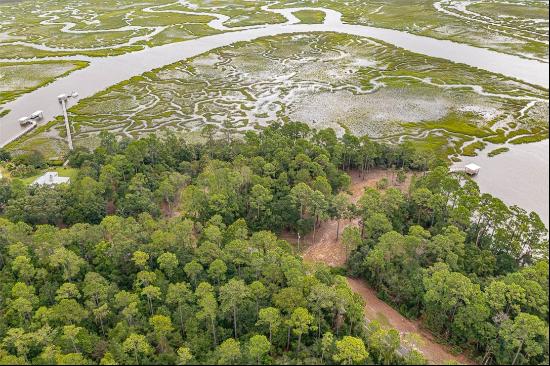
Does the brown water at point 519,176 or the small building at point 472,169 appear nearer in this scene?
the brown water at point 519,176

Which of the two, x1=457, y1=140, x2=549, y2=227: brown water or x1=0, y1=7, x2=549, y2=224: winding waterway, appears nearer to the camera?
x1=457, y1=140, x2=549, y2=227: brown water

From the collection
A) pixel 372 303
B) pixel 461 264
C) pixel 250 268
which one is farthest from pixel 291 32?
pixel 372 303

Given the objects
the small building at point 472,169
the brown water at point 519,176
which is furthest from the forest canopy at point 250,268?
the brown water at point 519,176

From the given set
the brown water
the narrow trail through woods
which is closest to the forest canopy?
the narrow trail through woods

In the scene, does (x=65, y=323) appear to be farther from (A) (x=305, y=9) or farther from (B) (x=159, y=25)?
(A) (x=305, y=9)

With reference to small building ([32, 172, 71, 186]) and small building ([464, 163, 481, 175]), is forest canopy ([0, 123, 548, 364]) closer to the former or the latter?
small building ([32, 172, 71, 186])

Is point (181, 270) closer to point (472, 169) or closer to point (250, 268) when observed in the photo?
point (250, 268)

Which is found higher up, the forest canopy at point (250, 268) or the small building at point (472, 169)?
the forest canopy at point (250, 268)

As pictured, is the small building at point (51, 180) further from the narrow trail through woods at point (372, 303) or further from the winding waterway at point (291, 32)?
the narrow trail through woods at point (372, 303)
